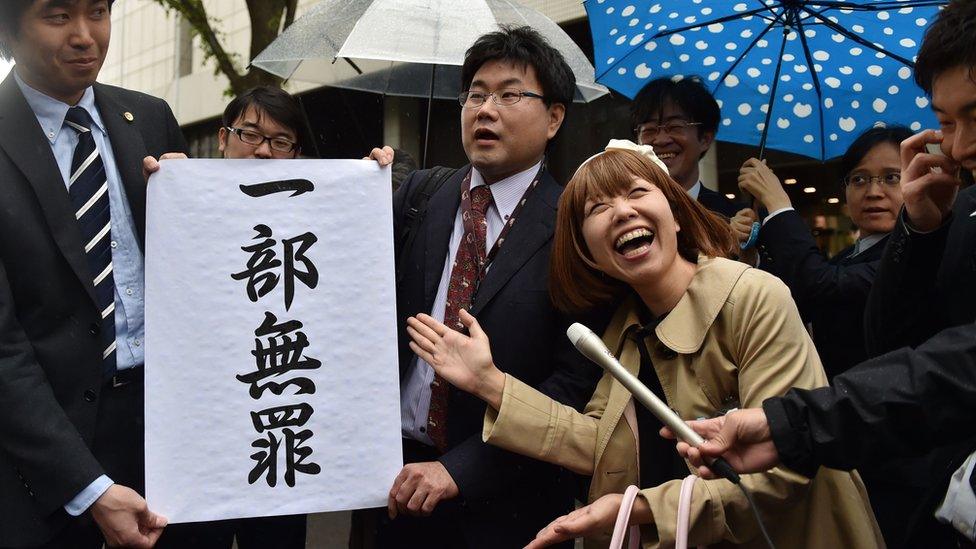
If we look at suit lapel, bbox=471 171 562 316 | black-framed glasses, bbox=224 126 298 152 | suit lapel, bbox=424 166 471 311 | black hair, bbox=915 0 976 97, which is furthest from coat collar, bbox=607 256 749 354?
black-framed glasses, bbox=224 126 298 152

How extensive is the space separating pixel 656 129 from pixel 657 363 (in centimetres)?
185

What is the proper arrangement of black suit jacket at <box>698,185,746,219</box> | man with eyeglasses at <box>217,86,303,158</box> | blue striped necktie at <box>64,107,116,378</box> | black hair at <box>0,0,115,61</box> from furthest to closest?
black suit jacket at <box>698,185,746,219</box> → man with eyeglasses at <box>217,86,303,158</box> → blue striped necktie at <box>64,107,116,378</box> → black hair at <box>0,0,115,61</box>

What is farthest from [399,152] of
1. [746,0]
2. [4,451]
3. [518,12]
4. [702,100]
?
[4,451]

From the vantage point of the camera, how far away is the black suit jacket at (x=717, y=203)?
408 centimetres

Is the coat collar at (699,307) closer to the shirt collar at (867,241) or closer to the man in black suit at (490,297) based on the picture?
the man in black suit at (490,297)

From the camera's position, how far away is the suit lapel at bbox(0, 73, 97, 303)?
250 centimetres

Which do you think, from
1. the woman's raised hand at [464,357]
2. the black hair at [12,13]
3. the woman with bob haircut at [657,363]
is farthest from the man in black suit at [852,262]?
the black hair at [12,13]

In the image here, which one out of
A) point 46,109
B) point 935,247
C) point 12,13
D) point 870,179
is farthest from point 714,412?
point 12,13

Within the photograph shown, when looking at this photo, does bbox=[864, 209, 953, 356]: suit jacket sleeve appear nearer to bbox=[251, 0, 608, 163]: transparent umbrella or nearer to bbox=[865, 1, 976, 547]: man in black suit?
bbox=[865, 1, 976, 547]: man in black suit

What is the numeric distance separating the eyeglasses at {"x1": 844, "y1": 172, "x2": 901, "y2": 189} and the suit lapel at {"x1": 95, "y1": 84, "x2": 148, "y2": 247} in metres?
2.91

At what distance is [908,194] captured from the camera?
252 cm

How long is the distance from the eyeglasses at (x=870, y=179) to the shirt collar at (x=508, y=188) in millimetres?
1591

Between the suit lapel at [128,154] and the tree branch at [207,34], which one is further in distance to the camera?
the tree branch at [207,34]

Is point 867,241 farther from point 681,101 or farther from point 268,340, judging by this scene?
point 268,340
